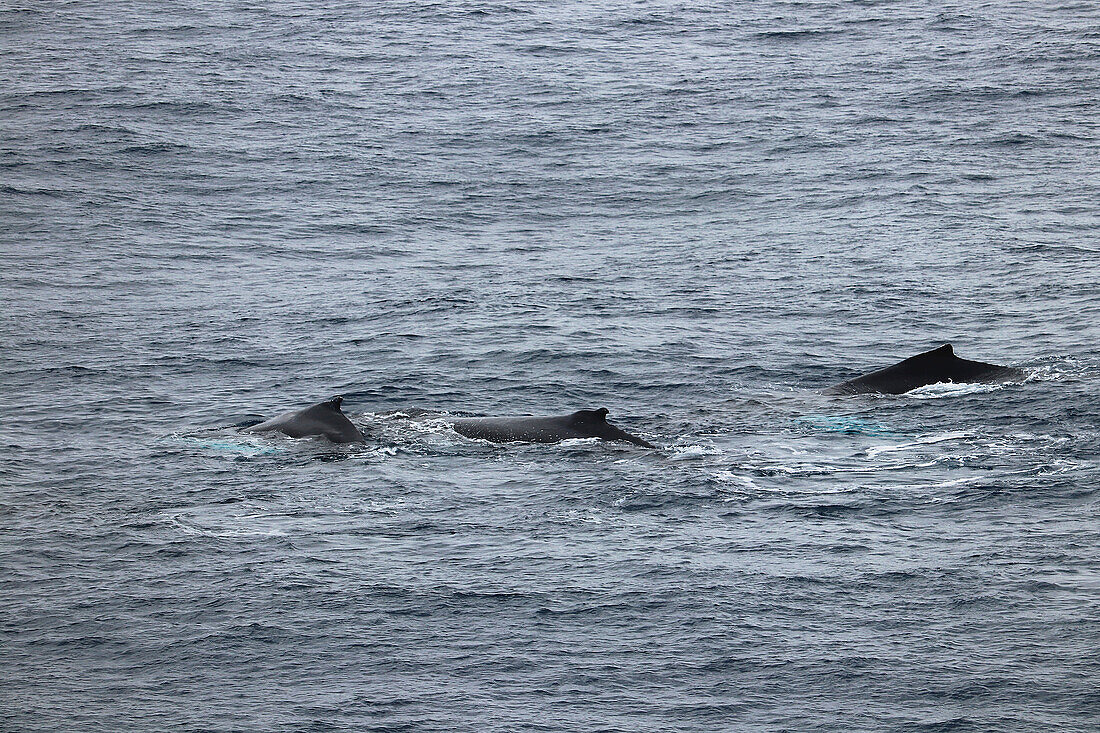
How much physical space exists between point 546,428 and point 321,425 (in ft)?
10.3

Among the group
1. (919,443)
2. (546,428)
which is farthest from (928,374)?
(546,428)

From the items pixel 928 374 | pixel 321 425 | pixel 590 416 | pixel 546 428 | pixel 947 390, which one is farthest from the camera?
pixel 928 374

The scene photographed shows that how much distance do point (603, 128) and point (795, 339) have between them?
20830mm

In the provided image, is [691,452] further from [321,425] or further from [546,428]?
[321,425]

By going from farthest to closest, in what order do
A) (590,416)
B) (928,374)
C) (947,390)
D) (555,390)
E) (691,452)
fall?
(555,390) < (928,374) < (947,390) < (590,416) < (691,452)

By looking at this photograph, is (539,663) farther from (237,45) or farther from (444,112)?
(237,45)

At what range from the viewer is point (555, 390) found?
76.8ft

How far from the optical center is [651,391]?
23.1 meters

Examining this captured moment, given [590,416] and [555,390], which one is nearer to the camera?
[590,416]

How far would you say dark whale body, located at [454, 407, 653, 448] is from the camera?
19.9 metres

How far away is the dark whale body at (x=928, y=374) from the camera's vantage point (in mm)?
22000

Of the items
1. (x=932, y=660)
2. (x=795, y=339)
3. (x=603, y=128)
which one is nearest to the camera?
(x=932, y=660)

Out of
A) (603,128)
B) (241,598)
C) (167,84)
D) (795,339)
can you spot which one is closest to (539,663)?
(241,598)

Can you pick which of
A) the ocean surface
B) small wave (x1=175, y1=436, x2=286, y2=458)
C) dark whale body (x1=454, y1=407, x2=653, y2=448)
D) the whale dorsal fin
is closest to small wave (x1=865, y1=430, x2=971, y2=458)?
the ocean surface
